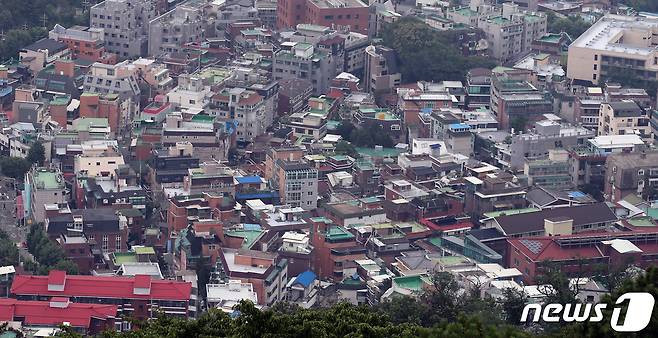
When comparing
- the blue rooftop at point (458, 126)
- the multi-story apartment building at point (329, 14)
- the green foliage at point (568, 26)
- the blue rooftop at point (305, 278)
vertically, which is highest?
the multi-story apartment building at point (329, 14)

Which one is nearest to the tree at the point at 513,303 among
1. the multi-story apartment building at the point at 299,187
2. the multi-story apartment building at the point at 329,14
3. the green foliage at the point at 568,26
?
the multi-story apartment building at the point at 299,187

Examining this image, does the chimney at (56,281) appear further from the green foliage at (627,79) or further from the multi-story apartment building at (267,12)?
the multi-story apartment building at (267,12)

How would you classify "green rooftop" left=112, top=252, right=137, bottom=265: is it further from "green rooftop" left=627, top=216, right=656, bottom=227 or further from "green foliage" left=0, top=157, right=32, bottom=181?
"green rooftop" left=627, top=216, right=656, bottom=227

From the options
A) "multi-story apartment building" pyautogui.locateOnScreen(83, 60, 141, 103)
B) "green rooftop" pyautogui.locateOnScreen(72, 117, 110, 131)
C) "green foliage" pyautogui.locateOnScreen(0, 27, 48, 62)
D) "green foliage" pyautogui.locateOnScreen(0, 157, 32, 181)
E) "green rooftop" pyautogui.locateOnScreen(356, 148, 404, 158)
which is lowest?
A: "green foliage" pyautogui.locateOnScreen(0, 157, 32, 181)

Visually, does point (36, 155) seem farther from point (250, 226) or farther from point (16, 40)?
point (16, 40)

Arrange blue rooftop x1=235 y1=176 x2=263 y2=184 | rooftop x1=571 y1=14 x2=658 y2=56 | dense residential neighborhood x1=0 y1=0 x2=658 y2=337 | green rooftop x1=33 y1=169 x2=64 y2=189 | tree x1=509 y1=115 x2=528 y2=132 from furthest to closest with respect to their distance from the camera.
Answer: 1. rooftop x1=571 y1=14 x2=658 y2=56
2. tree x1=509 y1=115 x2=528 y2=132
3. blue rooftop x1=235 y1=176 x2=263 y2=184
4. green rooftop x1=33 y1=169 x2=64 y2=189
5. dense residential neighborhood x1=0 y1=0 x2=658 y2=337

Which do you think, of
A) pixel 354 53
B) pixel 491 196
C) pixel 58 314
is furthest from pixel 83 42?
pixel 58 314

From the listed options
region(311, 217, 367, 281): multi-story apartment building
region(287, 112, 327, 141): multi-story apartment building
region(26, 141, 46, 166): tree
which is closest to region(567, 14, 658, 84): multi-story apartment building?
region(287, 112, 327, 141): multi-story apartment building
